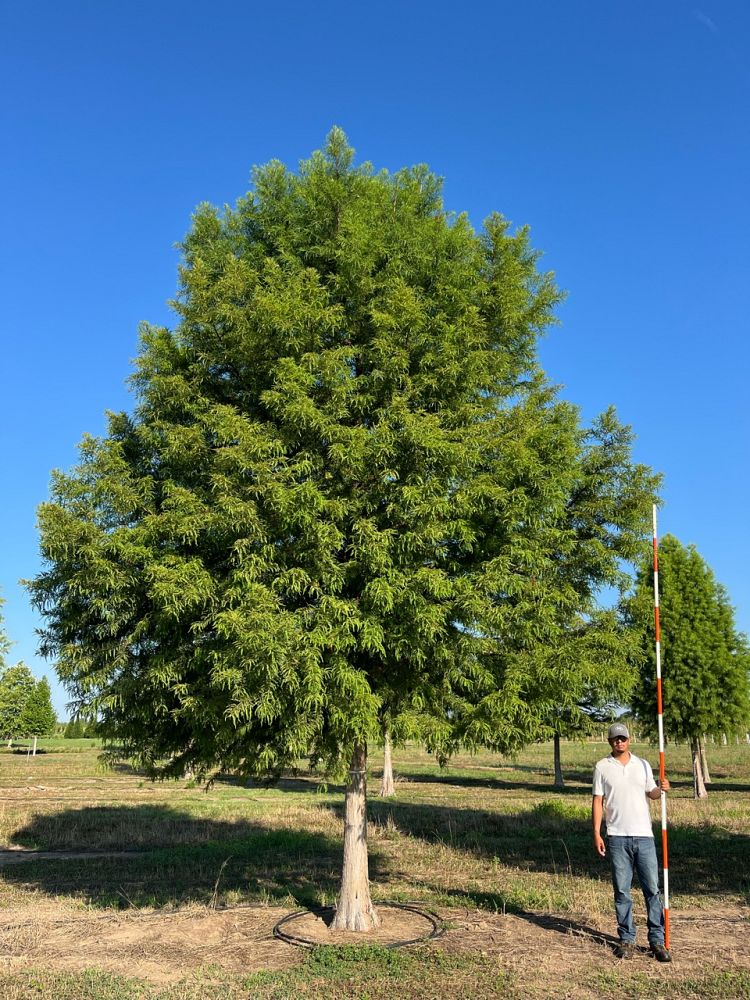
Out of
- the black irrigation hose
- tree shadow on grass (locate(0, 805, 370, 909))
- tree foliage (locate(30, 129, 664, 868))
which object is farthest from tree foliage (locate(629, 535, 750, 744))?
tree foliage (locate(30, 129, 664, 868))

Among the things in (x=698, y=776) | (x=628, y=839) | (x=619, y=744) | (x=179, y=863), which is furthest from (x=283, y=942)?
(x=698, y=776)

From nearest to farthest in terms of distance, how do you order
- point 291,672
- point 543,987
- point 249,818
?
point 543,987 < point 291,672 < point 249,818

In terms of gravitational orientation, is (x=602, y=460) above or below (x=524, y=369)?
below

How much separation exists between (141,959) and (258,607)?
428 centimetres

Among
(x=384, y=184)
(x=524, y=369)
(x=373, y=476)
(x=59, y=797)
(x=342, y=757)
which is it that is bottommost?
(x=59, y=797)

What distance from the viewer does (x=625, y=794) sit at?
7660 mm

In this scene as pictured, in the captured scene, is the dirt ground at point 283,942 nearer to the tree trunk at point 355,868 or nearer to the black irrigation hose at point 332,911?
the black irrigation hose at point 332,911

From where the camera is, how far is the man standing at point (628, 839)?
7516 millimetres

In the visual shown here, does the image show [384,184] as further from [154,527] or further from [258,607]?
[258,607]

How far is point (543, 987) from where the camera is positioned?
6.79 meters

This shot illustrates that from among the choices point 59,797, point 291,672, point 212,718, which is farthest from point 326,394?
point 59,797

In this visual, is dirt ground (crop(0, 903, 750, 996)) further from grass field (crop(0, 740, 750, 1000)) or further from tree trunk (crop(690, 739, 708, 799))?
tree trunk (crop(690, 739, 708, 799))

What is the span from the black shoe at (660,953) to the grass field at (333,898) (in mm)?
126

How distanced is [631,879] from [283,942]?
411 cm
